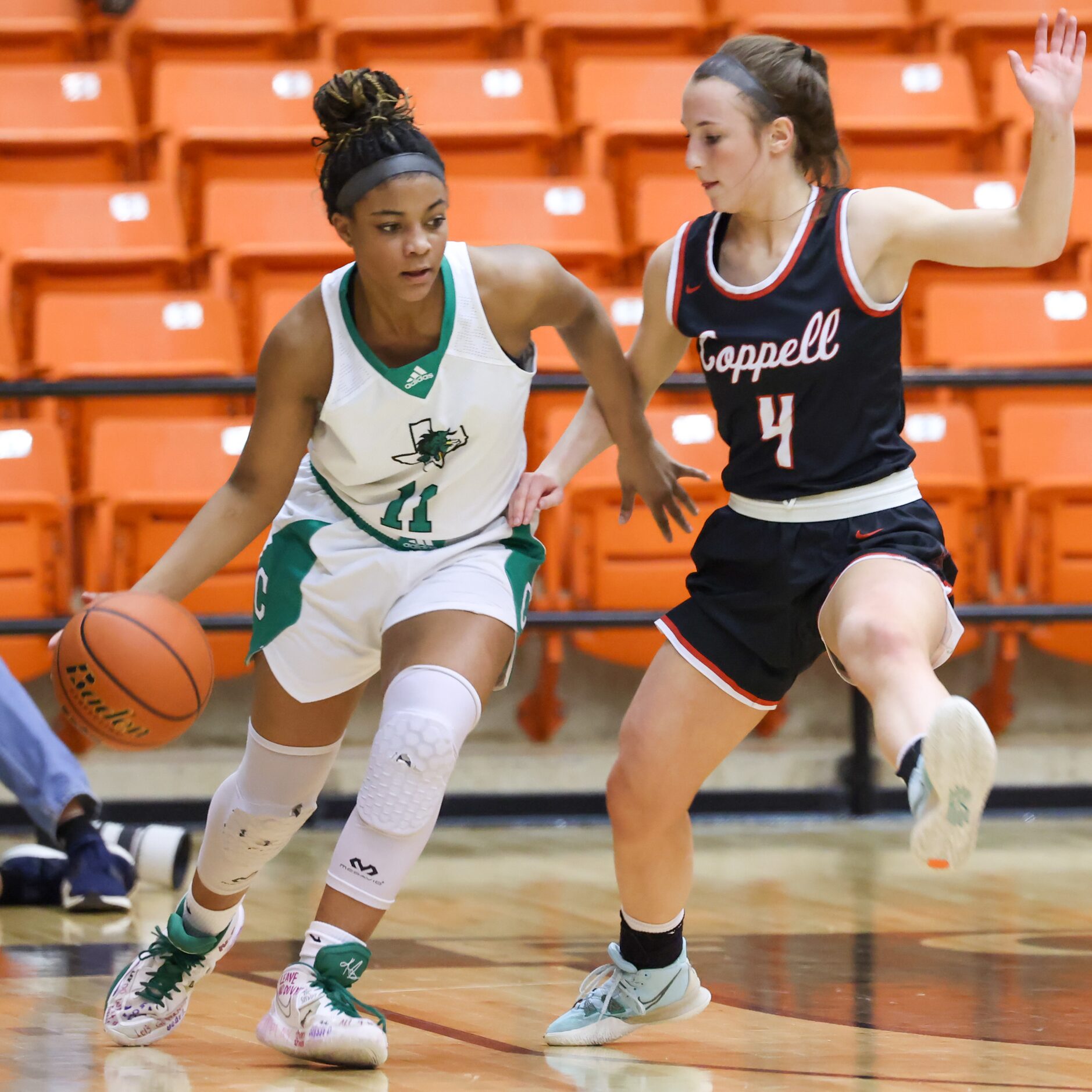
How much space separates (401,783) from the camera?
98.3 inches

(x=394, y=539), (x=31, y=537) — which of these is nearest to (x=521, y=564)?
(x=394, y=539)

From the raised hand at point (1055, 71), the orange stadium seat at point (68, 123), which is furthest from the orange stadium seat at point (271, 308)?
the raised hand at point (1055, 71)

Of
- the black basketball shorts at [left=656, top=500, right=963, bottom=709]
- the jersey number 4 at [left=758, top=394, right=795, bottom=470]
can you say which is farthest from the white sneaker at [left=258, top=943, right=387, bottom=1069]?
the jersey number 4 at [left=758, top=394, right=795, bottom=470]

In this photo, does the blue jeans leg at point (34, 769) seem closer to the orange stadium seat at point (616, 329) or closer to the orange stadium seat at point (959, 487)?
the orange stadium seat at point (616, 329)

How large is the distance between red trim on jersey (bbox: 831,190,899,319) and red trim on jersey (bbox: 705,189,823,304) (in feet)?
0.13

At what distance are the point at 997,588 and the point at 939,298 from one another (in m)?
0.86

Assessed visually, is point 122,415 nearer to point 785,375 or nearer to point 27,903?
point 27,903

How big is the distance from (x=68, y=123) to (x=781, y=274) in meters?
4.02

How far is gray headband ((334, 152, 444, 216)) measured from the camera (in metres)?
2.56

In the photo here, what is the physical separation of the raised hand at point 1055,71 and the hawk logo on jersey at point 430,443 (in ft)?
3.13

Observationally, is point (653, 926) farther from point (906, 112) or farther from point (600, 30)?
point (600, 30)

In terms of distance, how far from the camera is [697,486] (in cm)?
472

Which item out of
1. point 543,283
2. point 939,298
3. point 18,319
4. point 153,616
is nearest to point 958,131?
point 939,298

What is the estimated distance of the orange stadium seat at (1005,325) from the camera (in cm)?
516
